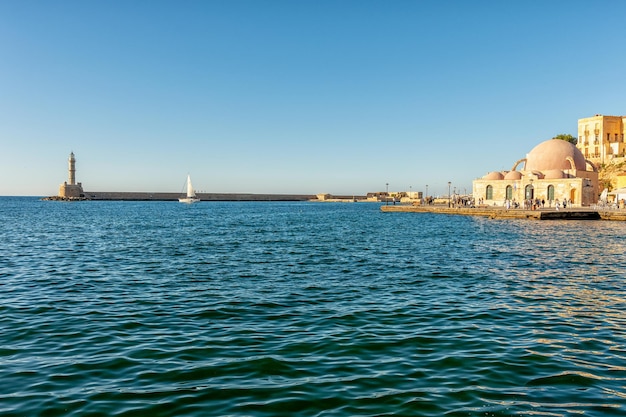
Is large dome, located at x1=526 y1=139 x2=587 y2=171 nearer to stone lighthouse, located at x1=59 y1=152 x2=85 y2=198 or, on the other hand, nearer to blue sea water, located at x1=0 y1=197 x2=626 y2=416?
→ blue sea water, located at x1=0 y1=197 x2=626 y2=416

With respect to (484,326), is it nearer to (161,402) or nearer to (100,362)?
(161,402)

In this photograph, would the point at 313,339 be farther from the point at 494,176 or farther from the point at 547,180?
the point at 494,176

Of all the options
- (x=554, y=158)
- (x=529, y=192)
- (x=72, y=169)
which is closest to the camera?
(x=529, y=192)

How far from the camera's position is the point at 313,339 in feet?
30.6

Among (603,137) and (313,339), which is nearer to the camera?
(313,339)

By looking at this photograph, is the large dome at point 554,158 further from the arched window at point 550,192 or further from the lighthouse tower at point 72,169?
the lighthouse tower at point 72,169

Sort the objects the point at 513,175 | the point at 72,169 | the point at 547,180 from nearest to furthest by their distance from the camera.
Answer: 1. the point at 547,180
2. the point at 513,175
3. the point at 72,169

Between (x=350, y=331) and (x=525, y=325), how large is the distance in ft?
12.3

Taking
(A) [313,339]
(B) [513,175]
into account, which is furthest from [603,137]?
(A) [313,339]

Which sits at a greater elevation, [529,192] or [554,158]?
[554,158]

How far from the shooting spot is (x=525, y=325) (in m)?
10.4

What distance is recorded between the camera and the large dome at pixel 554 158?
64312 millimetres

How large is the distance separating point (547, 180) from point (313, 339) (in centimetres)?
5992

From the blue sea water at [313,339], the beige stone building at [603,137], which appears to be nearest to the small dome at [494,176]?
the beige stone building at [603,137]
